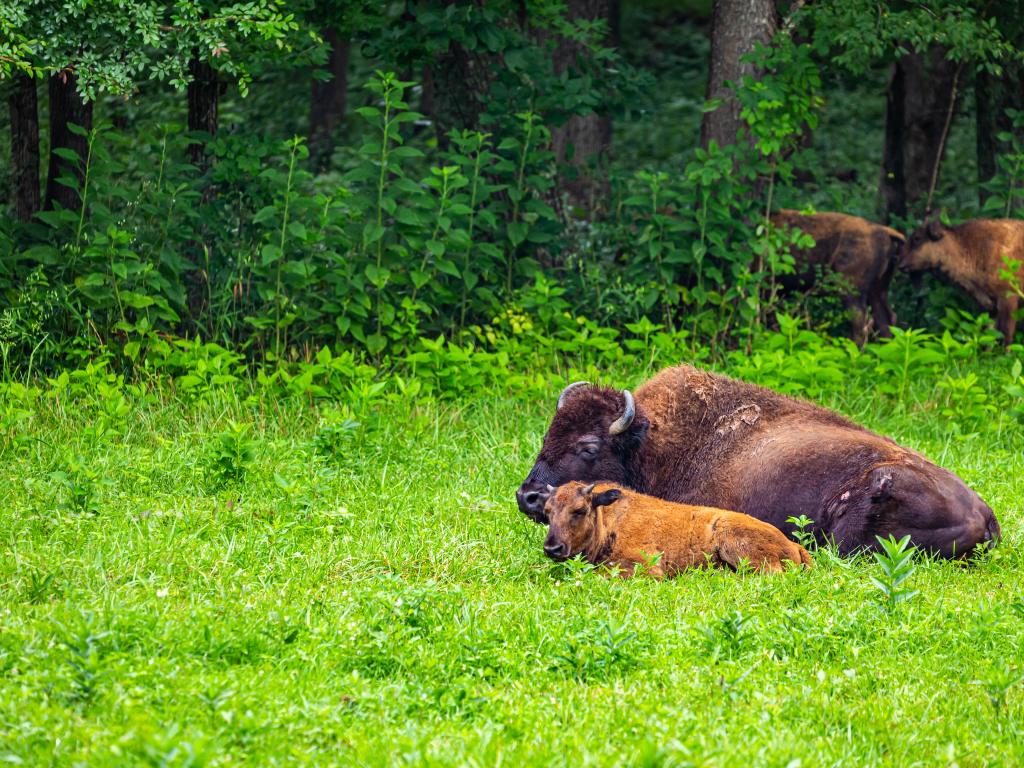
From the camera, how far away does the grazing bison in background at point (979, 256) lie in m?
14.0

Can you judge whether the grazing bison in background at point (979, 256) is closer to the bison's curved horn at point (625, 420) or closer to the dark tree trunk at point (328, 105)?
the bison's curved horn at point (625, 420)

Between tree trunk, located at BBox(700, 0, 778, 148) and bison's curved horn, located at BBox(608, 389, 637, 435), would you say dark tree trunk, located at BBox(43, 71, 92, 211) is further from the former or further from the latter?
bison's curved horn, located at BBox(608, 389, 637, 435)

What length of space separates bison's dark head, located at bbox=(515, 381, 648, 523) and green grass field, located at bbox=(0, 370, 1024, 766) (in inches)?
17.3

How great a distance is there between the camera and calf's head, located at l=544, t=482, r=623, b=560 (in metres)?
7.03

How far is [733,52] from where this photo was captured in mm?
13711

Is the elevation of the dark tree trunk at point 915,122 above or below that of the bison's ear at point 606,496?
above

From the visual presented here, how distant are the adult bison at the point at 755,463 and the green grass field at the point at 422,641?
0.35 metres

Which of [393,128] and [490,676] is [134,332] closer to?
[393,128]

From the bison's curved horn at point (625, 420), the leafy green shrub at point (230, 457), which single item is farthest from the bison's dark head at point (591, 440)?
the leafy green shrub at point (230, 457)

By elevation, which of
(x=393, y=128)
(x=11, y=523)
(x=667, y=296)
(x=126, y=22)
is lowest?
(x=11, y=523)

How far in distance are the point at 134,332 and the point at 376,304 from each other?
2.20m

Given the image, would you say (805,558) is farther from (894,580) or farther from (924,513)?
(924,513)

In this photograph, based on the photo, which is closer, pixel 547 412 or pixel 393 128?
pixel 547 412

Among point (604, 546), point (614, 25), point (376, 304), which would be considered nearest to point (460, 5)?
point (376, 304)
